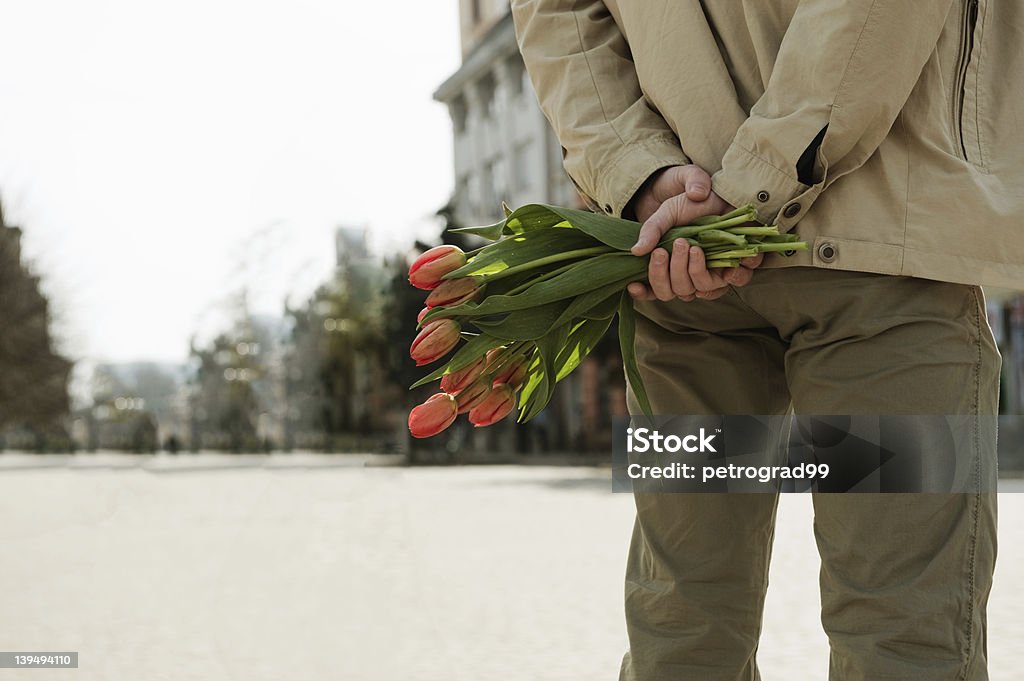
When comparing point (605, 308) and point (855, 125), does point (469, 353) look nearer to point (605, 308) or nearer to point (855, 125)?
point (605, 308)

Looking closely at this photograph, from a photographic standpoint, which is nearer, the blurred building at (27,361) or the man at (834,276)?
the man at (834,276)

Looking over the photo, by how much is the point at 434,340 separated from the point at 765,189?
1.80 feet

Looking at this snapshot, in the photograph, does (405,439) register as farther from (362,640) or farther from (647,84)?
(647,84)

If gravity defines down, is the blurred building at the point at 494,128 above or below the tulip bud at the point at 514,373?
above

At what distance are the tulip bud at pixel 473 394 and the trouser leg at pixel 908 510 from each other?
51 centimetres

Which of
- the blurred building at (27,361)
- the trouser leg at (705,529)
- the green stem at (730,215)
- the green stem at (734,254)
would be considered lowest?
the trouser leg at (705,529)

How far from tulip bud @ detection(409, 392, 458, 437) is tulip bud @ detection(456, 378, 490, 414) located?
0.09 feet

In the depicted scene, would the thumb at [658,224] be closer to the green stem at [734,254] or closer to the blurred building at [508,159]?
the green stem at [734,254]

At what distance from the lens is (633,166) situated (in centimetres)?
210

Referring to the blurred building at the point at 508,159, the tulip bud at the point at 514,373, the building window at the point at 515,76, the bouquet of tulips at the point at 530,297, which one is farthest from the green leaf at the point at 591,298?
the building window at the point at 515,76

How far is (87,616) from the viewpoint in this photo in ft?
18.5

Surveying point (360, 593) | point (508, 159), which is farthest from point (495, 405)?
point (508, 159)

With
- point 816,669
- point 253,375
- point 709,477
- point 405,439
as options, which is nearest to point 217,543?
point 816,669

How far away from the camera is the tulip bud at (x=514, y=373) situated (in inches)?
81.2
